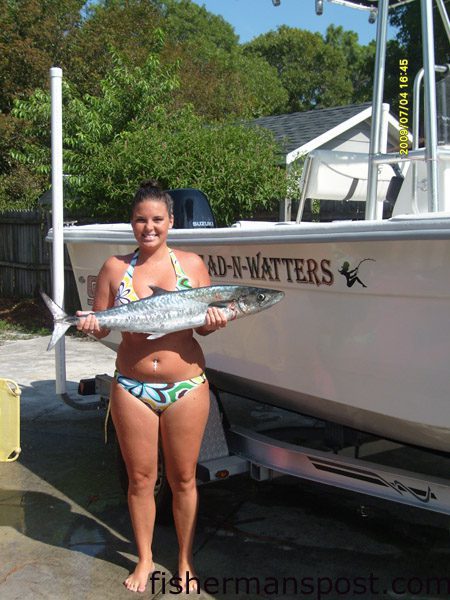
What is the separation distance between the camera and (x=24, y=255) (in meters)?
13.3

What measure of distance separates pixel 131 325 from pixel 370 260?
1.10 meters

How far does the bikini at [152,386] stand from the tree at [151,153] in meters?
5.93

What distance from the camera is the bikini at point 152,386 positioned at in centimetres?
320

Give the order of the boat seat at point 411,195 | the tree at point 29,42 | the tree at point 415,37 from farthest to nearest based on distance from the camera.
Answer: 1. the tree at point 29,42
2. the tree at point 415,37
3. the boat seat at point 411,195

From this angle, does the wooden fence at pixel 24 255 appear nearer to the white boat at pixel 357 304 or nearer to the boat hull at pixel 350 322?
the white boat at pixel 357 304

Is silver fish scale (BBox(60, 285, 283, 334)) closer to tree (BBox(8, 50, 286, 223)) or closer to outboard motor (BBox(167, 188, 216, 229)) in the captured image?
outboard motor (BBox(167, 188, 216, 229))

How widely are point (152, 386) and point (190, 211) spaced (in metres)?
2.02

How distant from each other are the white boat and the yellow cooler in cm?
134

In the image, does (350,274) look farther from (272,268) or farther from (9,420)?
(9,420)

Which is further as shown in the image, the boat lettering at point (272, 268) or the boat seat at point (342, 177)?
the boat seat at point (342, 177)

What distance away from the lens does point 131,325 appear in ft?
10.0

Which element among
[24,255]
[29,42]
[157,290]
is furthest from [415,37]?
[157,290]

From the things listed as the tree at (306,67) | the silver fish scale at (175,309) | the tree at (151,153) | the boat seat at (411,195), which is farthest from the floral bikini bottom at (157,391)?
the tree at (306,67)

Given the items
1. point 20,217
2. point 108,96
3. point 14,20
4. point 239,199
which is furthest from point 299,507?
point 14,20
